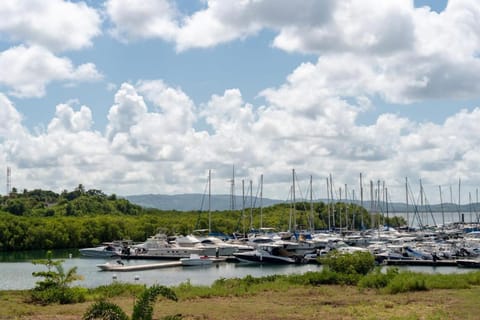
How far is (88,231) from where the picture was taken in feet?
392

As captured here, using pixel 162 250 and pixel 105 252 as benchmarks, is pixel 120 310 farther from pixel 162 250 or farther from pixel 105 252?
pixel 105 252

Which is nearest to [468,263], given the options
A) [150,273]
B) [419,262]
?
[419,262]

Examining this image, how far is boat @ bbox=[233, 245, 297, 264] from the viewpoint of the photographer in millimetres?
78131

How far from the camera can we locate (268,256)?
257ft

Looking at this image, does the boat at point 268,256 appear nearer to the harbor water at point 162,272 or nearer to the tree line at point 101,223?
the harbor water at point 162,272

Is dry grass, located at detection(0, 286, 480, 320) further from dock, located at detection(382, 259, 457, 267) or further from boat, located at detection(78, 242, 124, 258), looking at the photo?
boat, located at detection(78, 242, 124, 258)

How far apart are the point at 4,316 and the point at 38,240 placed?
9172cm

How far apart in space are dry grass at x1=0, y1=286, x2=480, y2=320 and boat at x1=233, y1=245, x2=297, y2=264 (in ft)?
154

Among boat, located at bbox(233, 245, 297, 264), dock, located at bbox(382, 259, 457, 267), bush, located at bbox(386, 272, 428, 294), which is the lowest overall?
dock, located at bbox(382, 259, 457, 267)

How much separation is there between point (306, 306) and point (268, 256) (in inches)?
2083

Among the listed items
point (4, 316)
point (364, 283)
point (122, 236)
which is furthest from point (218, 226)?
point (4, 316)

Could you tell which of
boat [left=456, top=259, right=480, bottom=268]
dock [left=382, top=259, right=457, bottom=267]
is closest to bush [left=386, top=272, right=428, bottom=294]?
boat [left=456, top=259, right=480, bottom=268]

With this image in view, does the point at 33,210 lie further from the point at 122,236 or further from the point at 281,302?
the point at 281,302

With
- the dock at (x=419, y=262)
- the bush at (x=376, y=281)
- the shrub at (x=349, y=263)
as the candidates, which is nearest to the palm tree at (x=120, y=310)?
the bush at (x=376, y=281)
